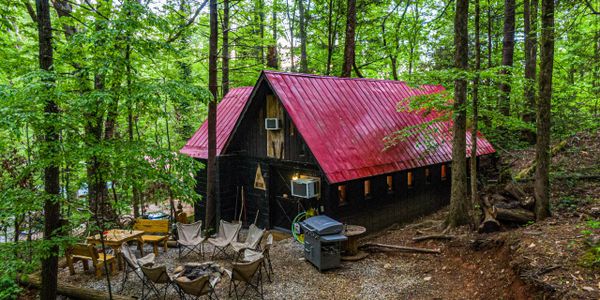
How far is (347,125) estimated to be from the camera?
37.0ft

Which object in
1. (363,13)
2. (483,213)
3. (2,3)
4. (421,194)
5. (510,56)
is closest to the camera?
(2,3)

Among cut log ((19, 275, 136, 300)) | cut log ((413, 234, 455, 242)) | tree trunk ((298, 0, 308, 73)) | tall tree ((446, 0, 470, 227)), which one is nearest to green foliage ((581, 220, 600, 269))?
cut log ((413, 234, 455, 242))

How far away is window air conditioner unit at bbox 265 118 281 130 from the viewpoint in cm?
1087

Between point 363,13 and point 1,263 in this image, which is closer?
point 1,263

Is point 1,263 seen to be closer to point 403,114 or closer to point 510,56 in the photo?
point 403,114

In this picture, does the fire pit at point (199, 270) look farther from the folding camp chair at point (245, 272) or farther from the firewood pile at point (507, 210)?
the firewood pile at point (507, 210)

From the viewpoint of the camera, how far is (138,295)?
7.45 metres

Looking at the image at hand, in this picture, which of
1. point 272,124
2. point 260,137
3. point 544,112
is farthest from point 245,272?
point 544,112

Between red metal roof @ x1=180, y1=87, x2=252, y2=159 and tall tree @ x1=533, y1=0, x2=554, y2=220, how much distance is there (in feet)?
28.9

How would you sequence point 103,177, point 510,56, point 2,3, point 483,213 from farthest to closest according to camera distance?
point 510,56
point 483,213
point 2,3
point 103,177

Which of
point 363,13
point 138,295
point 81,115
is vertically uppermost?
point 363,13

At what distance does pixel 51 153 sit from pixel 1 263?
207 centimetres

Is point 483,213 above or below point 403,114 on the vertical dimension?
below

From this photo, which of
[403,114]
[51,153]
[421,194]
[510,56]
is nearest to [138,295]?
[51,153]
